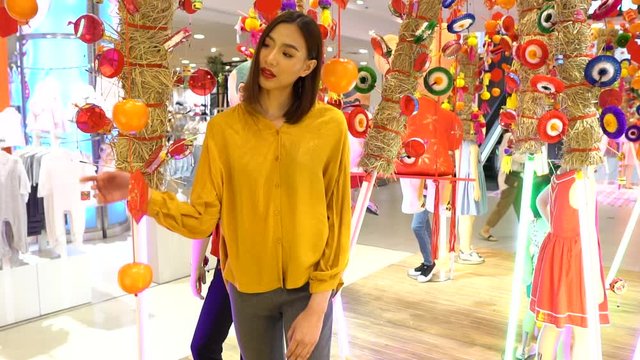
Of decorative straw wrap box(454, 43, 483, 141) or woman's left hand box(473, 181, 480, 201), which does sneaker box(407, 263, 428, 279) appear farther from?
decorative straw wrap box(454, 43, 483, 141)

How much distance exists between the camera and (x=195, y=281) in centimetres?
200

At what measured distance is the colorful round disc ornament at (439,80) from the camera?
7.29 feet

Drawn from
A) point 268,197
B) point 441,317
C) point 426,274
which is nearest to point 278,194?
point 268,197

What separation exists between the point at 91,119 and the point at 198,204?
493 millimetres

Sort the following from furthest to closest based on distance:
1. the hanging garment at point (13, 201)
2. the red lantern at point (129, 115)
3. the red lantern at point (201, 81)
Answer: the hanging garment at point (13, 201) < the red lantern at point (201, 81) < the red lantern at point (129, 115)

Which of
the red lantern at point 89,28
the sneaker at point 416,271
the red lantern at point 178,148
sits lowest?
the sneaker at point 416,271

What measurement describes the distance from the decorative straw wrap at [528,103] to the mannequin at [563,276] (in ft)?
0.75

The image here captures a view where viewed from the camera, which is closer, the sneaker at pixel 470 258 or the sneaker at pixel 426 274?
the sneaker at pixel 426 274

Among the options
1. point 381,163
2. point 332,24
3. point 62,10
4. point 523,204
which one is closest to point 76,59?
point 62,10

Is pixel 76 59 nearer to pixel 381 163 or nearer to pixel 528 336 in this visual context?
pixel 381 163

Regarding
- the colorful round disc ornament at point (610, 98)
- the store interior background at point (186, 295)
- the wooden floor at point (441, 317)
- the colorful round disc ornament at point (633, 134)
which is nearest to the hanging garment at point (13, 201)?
the store interior background at point (186, 295)

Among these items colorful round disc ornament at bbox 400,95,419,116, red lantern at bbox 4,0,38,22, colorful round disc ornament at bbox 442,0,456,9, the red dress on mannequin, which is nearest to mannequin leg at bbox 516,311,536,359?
the red dress on mannequin

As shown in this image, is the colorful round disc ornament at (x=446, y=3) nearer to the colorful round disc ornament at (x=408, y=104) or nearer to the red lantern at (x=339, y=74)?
the colorful round disc ornament at (x=408, y=104)

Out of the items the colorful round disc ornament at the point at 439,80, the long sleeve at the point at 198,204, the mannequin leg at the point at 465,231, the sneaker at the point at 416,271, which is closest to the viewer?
the long sleeve at the point at 198,204
